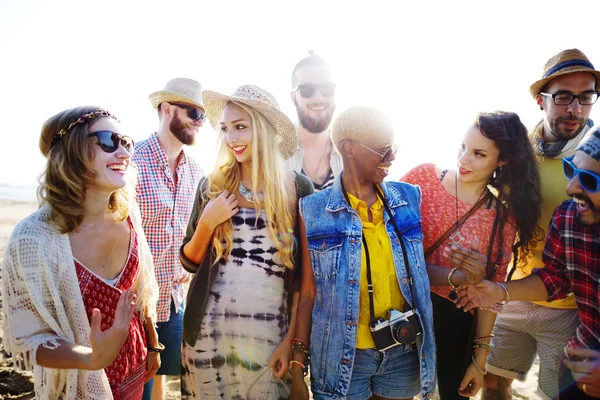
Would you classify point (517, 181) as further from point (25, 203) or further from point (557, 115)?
point (25, 203)

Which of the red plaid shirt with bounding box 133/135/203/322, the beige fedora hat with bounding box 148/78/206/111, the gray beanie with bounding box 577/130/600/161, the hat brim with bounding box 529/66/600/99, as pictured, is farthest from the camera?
the beige fedora hat with bounding box 148/78/206/111

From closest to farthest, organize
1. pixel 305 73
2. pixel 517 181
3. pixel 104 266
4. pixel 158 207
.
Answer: pixel 104 266, pixel 517 181, pixel 158 207, pixel 305 73

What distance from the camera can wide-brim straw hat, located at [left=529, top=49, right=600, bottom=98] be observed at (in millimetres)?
3092

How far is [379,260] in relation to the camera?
2.42 metres

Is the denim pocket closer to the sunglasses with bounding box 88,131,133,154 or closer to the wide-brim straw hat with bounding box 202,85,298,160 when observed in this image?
the wide-brim straw hat with bounding box 202,85,298,160

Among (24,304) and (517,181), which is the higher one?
(517,181)

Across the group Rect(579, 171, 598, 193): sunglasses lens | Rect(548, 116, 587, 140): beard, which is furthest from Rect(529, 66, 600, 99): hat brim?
Rect(579, 171, 598, 193): sunglasses lens

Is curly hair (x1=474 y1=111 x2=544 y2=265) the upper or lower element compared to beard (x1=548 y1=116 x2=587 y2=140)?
lower

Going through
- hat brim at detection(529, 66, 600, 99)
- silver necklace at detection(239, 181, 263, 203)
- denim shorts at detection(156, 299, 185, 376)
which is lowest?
denim shorts at detection(156, 299, 185, 376)

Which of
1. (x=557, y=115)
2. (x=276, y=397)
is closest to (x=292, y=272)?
(x=276, y=397)

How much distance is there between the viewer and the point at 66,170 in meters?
2.18

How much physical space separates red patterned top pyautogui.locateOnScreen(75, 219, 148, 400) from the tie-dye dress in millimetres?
297

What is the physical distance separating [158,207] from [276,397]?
6.64ft

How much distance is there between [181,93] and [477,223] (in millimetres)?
3153
